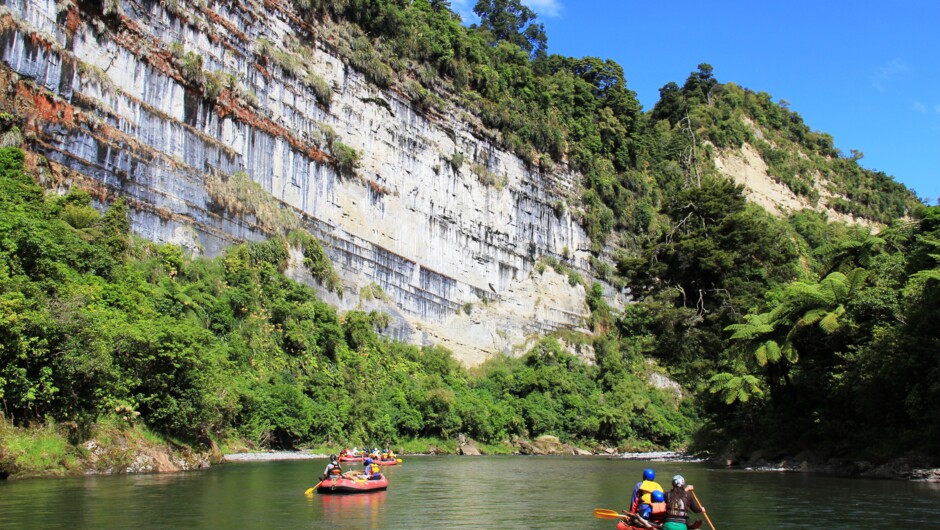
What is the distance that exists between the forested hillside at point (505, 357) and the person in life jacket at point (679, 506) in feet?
45.8

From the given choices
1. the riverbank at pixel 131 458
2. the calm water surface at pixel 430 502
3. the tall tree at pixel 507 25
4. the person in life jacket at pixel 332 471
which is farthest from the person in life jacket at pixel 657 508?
the tall tree at pixel 507 25

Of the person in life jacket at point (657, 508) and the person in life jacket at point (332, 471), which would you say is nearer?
the person in life jacket at point (657, 508)

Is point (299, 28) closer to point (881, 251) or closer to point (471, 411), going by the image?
point (471, 411)

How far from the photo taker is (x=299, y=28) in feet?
211

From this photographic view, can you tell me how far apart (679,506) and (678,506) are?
0.02 metres

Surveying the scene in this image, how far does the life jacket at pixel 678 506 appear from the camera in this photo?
1566cm

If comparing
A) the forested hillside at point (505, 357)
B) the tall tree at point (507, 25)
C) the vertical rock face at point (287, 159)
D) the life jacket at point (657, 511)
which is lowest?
the life jacket at point (657, 511)

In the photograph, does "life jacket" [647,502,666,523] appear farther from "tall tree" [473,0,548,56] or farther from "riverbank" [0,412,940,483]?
"tall tree" [473,0,548,56]

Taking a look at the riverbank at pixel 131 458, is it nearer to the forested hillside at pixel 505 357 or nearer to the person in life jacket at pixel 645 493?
the forested hillside at pixel 505 357

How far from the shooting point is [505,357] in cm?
7394

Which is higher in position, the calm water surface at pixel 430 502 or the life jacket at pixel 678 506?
the life jacket at pixel 678 506

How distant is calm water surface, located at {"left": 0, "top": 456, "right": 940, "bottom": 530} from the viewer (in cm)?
1883

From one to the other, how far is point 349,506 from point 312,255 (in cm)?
3672

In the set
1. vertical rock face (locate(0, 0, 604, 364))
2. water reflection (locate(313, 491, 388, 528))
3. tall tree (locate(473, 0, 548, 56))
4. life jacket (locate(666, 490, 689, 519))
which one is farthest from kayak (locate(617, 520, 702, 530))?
tall tree (locate(473, 0, 548, 56))
